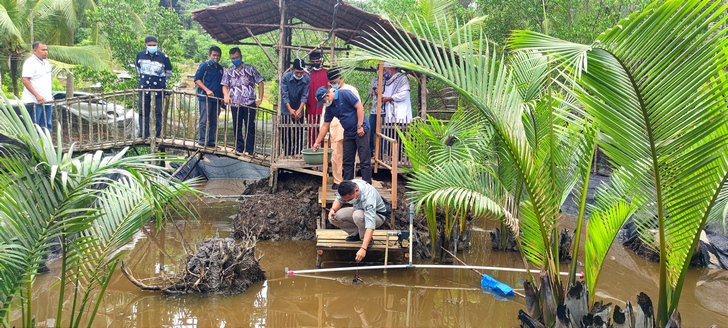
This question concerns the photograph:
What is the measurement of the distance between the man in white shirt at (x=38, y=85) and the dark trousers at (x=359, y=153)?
4.35m

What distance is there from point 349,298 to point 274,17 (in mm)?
5968

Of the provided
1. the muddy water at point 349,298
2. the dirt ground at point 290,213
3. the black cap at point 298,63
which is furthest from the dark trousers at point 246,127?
the muddy water at point 349,298

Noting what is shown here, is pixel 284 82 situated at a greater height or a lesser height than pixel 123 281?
greater

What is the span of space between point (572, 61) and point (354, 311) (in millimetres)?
3872

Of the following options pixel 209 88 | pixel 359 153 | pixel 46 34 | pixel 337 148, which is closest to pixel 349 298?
pixel 359 153

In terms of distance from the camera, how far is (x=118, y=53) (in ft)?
40.9

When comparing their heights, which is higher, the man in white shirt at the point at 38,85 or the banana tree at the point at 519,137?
the man in white shirt at the point at 38,85

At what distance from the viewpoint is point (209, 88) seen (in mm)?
10258

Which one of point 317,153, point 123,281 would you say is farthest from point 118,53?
point 123,281

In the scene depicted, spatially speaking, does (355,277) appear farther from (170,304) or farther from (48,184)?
(48,184)

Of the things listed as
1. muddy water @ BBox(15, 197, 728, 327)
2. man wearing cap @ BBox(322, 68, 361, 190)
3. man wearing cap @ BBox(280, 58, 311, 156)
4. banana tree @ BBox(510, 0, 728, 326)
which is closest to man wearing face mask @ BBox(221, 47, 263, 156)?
man wearing cap @ BBox(280, 58, 311, 156)

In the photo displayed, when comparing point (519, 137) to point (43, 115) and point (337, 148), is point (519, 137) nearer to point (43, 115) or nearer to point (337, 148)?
point (337, 148)

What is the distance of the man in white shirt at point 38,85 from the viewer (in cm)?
880

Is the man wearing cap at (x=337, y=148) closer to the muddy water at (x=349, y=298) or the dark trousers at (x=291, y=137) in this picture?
the muddy water at (x=349, y=298)
